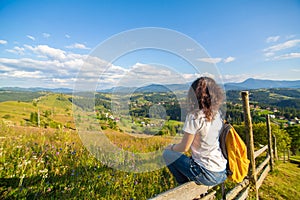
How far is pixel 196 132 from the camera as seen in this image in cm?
205

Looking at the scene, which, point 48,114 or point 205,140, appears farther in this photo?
point 48,114

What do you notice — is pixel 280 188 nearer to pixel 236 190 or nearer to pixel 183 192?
pixel 236 190

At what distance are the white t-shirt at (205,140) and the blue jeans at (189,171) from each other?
59 mm

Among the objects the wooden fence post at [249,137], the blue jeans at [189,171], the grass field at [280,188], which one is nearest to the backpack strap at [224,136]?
the blue jeans at [189,171]

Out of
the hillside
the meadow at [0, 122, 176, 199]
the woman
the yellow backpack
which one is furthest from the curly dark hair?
the hillside

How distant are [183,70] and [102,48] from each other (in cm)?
109

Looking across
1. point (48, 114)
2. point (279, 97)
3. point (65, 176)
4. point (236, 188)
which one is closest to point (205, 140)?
point (65, 176)

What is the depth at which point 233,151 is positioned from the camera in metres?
2.43

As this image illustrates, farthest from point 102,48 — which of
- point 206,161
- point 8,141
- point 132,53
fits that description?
point 8,141

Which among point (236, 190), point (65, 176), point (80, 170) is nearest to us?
point (65, 176)

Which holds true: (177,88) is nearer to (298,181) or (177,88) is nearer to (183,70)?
(183,70)

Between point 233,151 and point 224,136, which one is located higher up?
point 224,136

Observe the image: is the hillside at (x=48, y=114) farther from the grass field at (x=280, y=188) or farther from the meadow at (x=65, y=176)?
the grass field at (x=280, y=188)

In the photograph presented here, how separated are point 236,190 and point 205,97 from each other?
2619 millimetres
